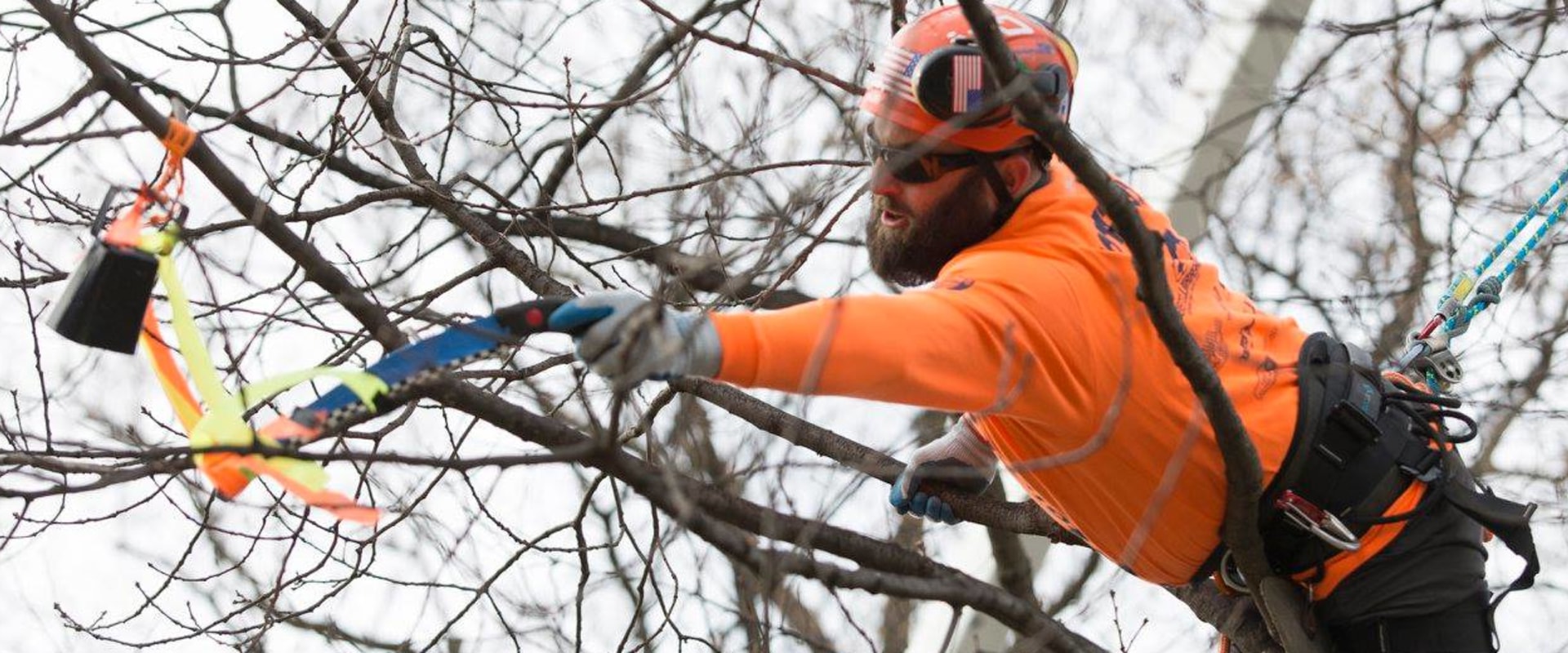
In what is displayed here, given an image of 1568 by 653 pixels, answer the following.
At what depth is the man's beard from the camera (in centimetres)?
289

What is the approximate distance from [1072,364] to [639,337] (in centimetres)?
80

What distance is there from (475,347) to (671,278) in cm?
27

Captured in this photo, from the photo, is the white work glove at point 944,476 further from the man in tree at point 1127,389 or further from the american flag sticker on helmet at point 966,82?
the american flag sticker on helmet at point 966,82

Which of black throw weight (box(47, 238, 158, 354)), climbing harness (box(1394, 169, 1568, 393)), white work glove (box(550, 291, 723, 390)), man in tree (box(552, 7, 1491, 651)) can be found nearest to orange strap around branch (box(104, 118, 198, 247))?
black throw weight (box(47, 238, 158, 354))

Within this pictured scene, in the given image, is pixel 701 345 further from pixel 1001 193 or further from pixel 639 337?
pixel 1001 193

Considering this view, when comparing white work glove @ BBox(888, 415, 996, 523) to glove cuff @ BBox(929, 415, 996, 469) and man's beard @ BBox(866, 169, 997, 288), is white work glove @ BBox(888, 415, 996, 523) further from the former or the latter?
man's beard @ BBox(866, 169, 997, 288)

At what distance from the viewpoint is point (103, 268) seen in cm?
228

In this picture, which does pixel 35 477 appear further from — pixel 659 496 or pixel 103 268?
pixel 659 496

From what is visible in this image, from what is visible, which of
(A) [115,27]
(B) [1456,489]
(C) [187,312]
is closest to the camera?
(C) [187,312]

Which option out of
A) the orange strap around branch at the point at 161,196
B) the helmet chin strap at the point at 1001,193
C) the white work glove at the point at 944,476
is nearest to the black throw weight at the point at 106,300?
the orange strap around branch at the point at 161,196

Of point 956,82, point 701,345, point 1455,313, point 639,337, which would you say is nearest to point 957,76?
point 956,82

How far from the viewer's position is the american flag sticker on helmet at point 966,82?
2.73 meters

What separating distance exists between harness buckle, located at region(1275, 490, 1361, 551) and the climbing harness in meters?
0.79

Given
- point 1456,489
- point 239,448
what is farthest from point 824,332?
point 1456,489
